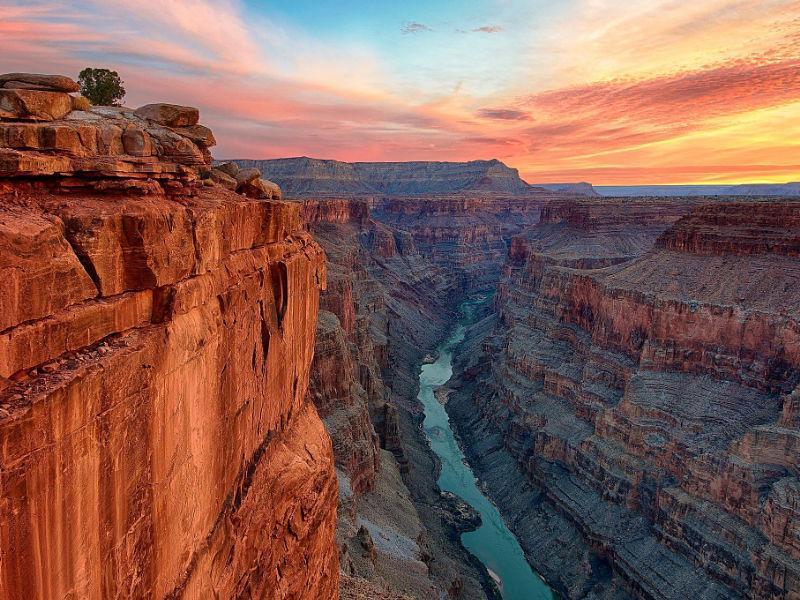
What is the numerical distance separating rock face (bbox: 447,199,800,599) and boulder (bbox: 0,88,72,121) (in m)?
38.6

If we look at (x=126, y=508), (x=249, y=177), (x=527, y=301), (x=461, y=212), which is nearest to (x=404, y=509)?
(x=249, y=177)

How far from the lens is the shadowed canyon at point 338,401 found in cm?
841

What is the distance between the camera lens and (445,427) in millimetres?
66250

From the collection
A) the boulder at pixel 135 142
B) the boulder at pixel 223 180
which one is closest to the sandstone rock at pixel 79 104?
the boulder at pixel 135 142

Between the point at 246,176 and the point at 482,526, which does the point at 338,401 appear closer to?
the point at 482,526

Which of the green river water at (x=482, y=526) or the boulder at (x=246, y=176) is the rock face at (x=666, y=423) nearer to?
the green river water at (x=482, y=526)

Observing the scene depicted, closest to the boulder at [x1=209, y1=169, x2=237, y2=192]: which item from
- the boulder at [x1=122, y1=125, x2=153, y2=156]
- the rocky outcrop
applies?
the boulder at [x1=122, y1=125, x2=153, y2=156]

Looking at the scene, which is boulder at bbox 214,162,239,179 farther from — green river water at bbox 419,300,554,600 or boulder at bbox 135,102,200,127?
green river water at bbox 419,300,554,600

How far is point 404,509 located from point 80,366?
3592 cm

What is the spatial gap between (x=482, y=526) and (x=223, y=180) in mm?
39497

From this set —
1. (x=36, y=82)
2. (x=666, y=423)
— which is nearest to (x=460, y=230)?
(x=666, y=423)

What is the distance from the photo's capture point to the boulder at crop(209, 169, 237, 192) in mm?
16403

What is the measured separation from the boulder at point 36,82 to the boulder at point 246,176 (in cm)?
650

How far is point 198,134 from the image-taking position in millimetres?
14500
